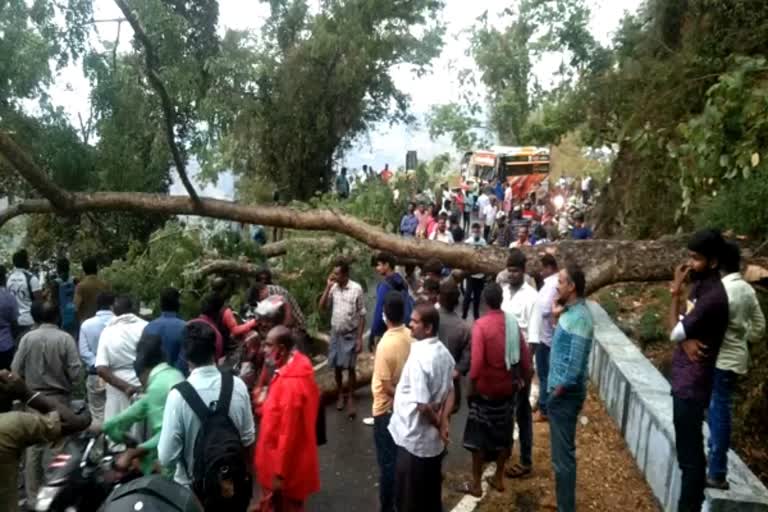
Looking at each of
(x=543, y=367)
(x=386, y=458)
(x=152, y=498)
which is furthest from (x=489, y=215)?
(x=152, y=498)

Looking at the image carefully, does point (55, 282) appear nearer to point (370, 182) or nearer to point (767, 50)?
point (370, 182)

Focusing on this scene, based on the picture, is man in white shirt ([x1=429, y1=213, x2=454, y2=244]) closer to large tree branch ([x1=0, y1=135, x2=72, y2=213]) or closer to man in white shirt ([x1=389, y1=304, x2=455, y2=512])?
large tree branch ([x1=0, y1=135, x2=72, y2=213])

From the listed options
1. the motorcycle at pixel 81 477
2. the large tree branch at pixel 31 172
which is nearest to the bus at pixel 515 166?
the large tree branch at pixel 31 172

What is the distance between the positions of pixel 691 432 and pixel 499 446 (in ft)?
4.75

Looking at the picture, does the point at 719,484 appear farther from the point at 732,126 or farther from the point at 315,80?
the point at 315,80

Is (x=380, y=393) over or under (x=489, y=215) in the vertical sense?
under

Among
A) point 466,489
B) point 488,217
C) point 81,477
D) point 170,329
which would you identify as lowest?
point 466,489

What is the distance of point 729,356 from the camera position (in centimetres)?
427

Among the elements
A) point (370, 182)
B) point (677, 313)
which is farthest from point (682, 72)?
point (370, 182)

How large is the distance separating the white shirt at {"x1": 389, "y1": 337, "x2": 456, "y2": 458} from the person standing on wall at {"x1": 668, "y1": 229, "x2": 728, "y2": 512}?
1.40 metres

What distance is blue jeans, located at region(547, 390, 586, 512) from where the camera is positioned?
4.55m

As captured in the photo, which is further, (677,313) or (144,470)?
(677,313)

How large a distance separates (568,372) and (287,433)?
5.92ft

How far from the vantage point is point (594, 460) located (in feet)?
19.0
